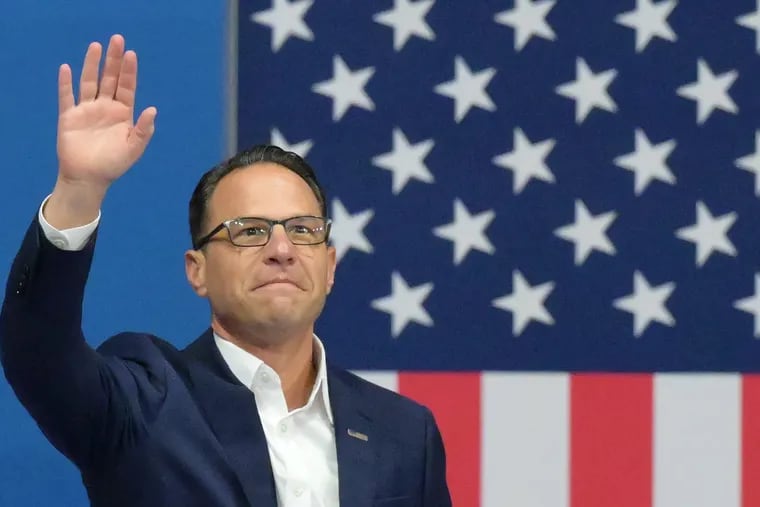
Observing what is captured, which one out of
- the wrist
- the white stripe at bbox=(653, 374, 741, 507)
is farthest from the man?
the white stripe at bbox=(653, 374, 741, 507)

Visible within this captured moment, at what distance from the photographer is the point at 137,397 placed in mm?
1653

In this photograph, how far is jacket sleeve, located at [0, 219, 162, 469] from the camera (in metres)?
1.44

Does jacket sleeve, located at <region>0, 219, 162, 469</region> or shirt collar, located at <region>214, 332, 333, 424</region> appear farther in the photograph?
shirt collar, located at <region>214, 332, 333, 424</region>

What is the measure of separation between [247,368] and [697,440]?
113cm

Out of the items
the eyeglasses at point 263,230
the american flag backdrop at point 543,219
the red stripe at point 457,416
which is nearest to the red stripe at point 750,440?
the american flag backdrop at point 543,219

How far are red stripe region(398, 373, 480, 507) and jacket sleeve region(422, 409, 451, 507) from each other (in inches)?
22.3

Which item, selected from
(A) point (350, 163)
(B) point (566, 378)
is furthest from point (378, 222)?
(B) point (566, 378)

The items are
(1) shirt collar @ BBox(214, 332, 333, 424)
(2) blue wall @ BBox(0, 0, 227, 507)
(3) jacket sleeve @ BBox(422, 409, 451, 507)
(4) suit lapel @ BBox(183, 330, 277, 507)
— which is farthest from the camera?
(2) blue wall @ BBox(0, 0, 227, 507)

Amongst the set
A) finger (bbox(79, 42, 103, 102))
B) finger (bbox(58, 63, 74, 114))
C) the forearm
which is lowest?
the forearm

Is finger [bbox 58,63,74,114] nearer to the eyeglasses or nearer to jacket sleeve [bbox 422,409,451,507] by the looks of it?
the eyeglasses

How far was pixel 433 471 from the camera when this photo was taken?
192cm

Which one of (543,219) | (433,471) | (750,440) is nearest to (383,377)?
(543,219)

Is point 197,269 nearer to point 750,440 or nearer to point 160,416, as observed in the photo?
point 160,416

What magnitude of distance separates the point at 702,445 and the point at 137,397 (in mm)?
1317
